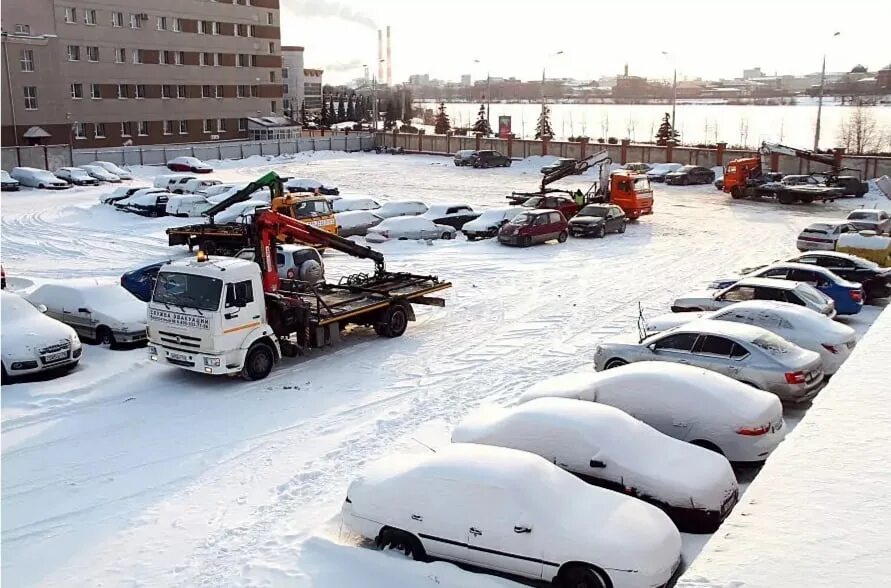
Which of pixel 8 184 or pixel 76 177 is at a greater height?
pixel 76 177

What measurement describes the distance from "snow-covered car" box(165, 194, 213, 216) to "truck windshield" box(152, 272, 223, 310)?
2001 centimetres

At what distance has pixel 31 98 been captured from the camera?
58.4m

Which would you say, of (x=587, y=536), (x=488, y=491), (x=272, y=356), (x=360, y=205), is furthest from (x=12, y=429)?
(x=360, y=205)

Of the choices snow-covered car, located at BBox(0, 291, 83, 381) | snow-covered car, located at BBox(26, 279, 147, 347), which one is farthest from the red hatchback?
snow-covered car, located at BBox(0, 291, 83, 381)

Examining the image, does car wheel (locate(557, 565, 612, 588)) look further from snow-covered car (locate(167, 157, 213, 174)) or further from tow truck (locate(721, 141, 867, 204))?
snow-covered car (locate(167, 157, 213, 174))

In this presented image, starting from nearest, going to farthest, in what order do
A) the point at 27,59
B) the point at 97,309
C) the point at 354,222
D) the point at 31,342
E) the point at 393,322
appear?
1. the point at 31,342
2. the point at 97,309
3. the point at 393,322
4. the point at 354,222
5. the point at 27,59

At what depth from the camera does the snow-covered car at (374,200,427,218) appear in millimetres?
32938

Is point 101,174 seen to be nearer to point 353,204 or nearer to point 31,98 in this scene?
point 31,98

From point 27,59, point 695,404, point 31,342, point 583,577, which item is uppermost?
point 27,59

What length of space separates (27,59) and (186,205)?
31.2m

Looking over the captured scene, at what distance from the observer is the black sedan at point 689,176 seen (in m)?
47.7

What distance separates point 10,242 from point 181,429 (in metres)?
20.8

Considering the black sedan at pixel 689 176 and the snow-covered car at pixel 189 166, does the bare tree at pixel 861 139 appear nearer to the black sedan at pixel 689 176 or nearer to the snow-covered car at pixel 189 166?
the black sedan at pixel 689 176

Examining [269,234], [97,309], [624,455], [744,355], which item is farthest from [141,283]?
[624,455]
